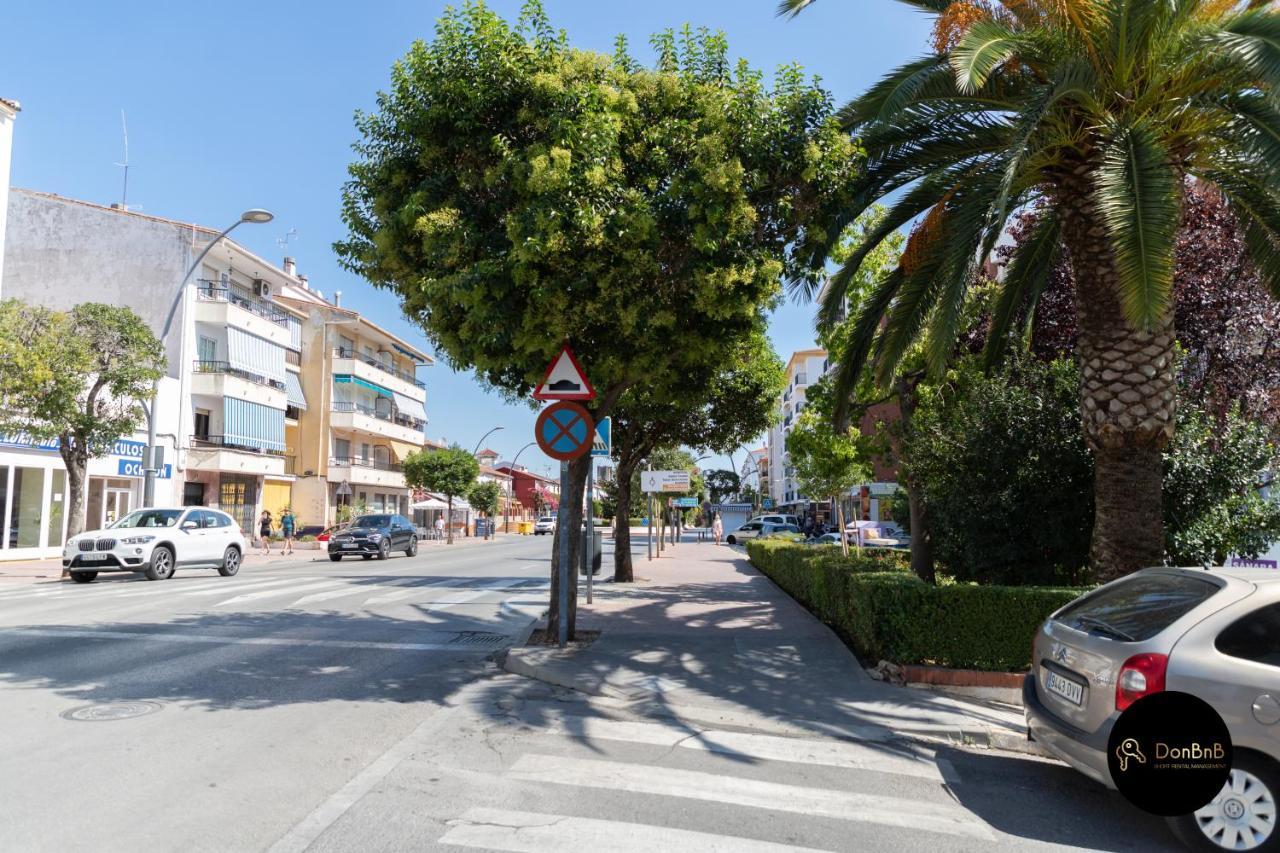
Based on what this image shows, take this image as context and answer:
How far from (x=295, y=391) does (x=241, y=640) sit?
3627 centimetres

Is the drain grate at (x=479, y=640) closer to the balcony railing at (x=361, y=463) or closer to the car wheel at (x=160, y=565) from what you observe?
the car wheel at (x=160, y=565)

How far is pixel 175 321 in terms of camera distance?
33000 millimetres

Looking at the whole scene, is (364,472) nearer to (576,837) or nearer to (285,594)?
(285,594)

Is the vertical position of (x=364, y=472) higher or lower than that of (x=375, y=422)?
lower

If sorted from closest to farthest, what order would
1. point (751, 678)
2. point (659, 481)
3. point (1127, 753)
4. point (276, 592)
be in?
point (1127, 753) → point (751, 678) → point (276, 592) → point (659, 481)

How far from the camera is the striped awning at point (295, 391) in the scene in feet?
139

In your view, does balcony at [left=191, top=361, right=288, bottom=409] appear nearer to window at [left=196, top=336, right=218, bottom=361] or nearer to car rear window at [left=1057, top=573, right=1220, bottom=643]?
window at [left=196, top=336, right=218, bottom=361]

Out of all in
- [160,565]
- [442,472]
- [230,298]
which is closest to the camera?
[160,565]

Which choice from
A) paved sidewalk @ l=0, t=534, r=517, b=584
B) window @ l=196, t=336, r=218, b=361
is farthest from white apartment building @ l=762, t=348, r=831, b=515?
window @ l=196, t=336, r=218, b=361

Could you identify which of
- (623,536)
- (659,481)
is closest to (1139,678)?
(623,536)

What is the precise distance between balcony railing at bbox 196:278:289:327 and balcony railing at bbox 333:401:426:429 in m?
6.95

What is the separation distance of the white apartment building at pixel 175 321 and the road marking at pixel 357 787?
86.8 feet

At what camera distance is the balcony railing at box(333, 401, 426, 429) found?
4628 centimetres

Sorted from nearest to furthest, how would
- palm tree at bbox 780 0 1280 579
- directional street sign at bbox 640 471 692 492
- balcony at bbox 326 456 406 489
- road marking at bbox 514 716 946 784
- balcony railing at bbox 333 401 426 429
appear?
road marking at bbox 514 716 946 784 < palm tree at bbox 780 0 1280 579 < directional street sign at bbox 640 471 692 492 < balcony at bbox 326 456 406 489 < balcony railing at bbox 333 401 426 429
